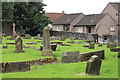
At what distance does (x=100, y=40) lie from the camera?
39625 mm

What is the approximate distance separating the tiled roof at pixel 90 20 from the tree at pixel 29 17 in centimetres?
1042

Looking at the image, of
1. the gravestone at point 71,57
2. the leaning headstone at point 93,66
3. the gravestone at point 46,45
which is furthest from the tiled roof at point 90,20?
the leaning headstone at point 93,66

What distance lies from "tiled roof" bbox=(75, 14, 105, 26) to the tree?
10.4 meters

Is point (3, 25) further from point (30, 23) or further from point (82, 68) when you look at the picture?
point (82, 68)

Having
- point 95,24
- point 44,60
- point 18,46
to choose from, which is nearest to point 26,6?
point 95,24

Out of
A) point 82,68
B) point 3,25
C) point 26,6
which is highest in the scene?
point 26,6

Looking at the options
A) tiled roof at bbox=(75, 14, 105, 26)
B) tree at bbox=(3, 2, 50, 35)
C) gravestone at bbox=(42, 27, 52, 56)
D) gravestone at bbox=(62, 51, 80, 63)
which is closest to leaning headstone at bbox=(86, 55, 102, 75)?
gravestone at bbox=(62, 51, 80, 63)

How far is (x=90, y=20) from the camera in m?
61.2

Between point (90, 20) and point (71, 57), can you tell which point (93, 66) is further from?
point (90, 20)

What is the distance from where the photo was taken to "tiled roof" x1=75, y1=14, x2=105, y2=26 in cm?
5952

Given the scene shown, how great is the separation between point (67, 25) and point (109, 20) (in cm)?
1230

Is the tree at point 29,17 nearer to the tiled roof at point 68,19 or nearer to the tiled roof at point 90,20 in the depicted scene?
the tiled roof at point 90,20

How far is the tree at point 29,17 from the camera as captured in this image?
53969mm

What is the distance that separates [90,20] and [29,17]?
14.5 metres
